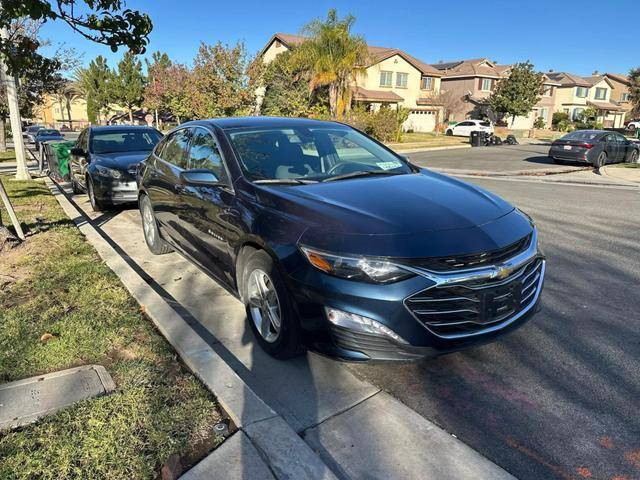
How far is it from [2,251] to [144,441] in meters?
4.45

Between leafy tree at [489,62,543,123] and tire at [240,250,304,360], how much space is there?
48.5 metres

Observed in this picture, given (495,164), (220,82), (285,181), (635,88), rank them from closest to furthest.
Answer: (285,181), (495,164), (220,82), (635,88)

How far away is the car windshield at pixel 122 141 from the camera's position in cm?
945

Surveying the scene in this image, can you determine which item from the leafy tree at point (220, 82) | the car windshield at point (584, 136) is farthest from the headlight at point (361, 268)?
the leafy tree at point (220, 82)

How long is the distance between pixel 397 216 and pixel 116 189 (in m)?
6.67

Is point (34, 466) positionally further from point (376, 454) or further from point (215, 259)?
point (215, 259)

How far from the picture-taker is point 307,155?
4145 millimetres

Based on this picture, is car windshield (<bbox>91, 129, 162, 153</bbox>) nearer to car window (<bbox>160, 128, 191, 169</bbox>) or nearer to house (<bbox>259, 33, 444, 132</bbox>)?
car window (<bbox>160, 128, 191, 169</bbox>)

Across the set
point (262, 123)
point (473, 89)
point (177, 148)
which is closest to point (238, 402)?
point (262, 123)

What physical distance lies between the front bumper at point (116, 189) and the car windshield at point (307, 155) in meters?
4.84

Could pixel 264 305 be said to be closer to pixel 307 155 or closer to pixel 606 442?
pixel 307 155

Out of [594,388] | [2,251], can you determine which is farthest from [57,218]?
[594,388]

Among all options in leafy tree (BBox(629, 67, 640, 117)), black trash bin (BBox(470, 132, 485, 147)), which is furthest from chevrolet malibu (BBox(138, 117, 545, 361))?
leafy tree (BBox(629, 67, 640, 117))

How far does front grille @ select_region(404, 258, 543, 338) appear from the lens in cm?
272
